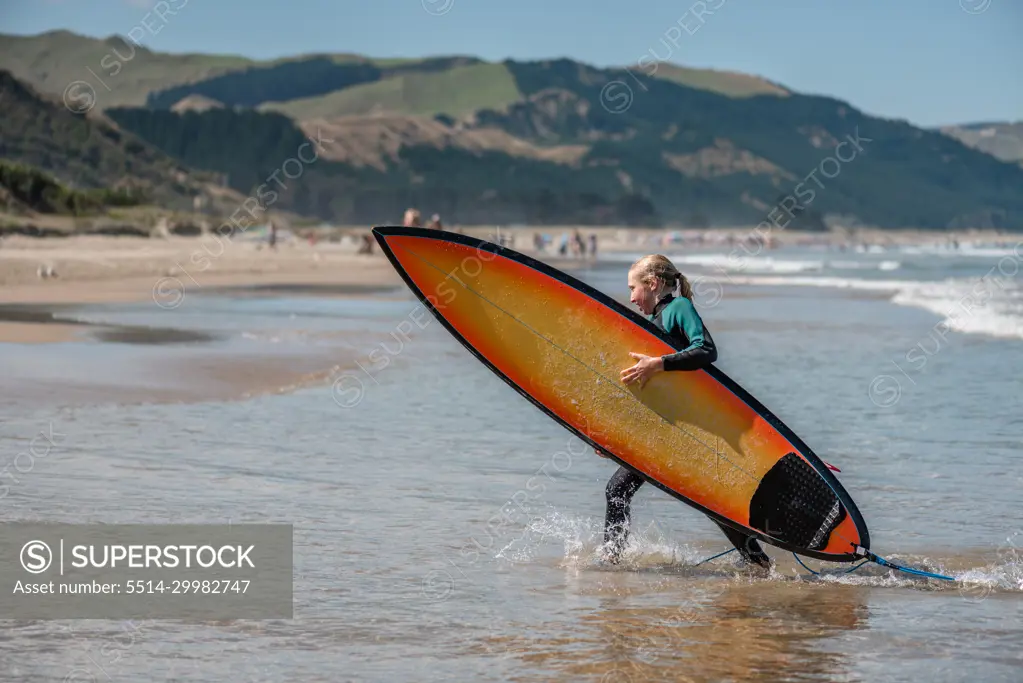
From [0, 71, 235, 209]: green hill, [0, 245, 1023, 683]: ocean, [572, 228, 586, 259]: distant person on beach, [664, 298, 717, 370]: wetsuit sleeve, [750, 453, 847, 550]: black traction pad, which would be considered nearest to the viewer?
[0, 245, 1023, 683]: ocean

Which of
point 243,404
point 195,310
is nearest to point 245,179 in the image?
point 195,310

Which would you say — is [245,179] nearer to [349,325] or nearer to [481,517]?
[349,325]

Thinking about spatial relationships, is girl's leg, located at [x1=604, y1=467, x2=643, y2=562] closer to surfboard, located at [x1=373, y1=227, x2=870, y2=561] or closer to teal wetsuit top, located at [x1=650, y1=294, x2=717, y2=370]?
surfboard, located at [x1=373, y1=227, x2=870, y2=561]

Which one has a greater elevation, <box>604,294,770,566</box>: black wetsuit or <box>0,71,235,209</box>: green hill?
<box>0,71,235,209</box>: green hill

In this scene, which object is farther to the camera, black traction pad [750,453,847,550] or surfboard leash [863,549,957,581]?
black traction pad [750,453,847,550]

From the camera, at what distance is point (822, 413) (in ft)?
39.3

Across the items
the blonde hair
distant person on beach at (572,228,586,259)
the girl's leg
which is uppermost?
distant person on beach at (572,228,586,259)

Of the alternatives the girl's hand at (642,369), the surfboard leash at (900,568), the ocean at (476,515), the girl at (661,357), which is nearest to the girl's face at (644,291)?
the girl at (661,357)

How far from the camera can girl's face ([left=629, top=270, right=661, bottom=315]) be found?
6469mm

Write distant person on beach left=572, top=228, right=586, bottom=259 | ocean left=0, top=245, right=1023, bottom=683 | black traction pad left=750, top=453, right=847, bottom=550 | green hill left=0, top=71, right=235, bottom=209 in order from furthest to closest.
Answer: green hill left=0, top=71, right=235, bottom=209 → distant person on beach left=572, top=228, right=586, bottom=259 → black traction pad left=750, top=453, right=847, bottom=550 → ocean left=0, top=245, right=1023, bottom=683

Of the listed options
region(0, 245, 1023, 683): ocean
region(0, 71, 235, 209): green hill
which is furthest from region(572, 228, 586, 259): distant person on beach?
region(0, 245, 1023, 683): ocean

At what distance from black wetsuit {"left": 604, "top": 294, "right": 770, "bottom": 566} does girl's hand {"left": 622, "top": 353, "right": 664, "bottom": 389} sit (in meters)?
0.05

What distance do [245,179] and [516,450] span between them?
165 metres

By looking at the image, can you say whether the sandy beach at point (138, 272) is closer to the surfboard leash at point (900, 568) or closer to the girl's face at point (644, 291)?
the girl's face at point (644, 291)
